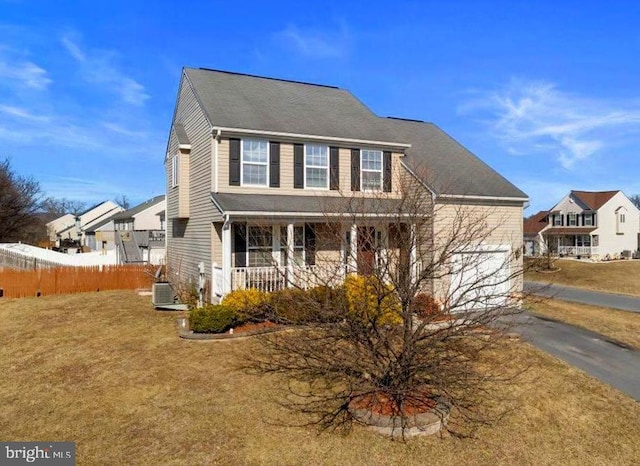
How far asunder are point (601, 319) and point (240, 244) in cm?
1269

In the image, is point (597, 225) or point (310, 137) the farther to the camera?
point (597, 225)

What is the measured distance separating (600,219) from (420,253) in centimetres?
5145

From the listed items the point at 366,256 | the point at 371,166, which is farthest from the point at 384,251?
the point at 371,166

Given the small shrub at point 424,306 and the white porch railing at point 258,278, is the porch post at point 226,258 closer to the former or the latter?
the white porch railing at point 258,278

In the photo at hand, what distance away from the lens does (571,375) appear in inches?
346

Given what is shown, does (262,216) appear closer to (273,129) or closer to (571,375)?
(273,129)

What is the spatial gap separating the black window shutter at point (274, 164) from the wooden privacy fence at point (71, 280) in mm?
8307

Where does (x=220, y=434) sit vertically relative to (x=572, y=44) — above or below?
below

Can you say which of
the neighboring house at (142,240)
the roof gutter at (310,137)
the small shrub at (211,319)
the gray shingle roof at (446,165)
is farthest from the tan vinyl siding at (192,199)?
the gray shingle roof at (446,165)

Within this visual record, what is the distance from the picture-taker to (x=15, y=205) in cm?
4047

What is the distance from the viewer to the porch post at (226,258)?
1230cm

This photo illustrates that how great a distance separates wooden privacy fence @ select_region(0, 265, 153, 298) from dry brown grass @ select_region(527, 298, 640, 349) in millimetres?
15952

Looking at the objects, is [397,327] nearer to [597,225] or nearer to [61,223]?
[597,225]

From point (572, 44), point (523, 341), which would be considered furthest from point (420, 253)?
point (572, 44)
